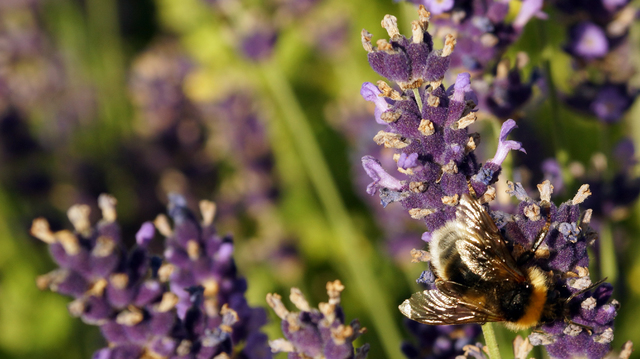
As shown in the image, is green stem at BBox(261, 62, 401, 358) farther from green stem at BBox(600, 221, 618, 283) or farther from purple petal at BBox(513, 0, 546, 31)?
purple petal at BBox(513, 0, 546, 31)

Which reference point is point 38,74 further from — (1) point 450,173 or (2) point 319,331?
(1) point 450,173

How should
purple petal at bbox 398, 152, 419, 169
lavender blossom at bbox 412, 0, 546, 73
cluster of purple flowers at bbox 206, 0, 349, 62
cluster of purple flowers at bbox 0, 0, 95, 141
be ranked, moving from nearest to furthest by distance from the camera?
1. purple petal at bbox 398, 152, 419, 169
2. lavender blossom at bbox 412, 0, 546, 73
3. cluster of purple flowers at bbox 206, 0, 349, 62
4. cluster of purple flowers at bbox 0, 0, 95, 141

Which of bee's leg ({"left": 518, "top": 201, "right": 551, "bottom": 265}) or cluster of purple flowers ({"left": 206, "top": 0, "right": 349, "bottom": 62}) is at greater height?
cluster of purple flowers ({"left": 206, "top": 0, "right": 349, "bottom": 62})

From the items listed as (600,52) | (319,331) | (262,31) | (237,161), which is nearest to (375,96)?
(319,331)

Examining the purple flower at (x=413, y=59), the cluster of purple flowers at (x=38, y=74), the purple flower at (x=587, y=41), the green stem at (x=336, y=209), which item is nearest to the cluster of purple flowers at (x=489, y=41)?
the purple flower at (x=587, y=41)

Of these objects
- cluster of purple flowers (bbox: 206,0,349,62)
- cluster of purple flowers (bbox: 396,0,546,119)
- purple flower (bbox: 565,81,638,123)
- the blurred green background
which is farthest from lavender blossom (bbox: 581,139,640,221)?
cluster of purple flowers (bbox: 206,0,349,62)

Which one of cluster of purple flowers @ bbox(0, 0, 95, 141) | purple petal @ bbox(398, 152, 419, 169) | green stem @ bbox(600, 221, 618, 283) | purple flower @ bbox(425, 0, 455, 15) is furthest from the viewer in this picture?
cluster of purple flowers @ bbox(0, 0, 95, 141)

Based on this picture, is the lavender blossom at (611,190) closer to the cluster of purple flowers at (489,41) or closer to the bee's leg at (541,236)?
the cluster of purple flowers at (489,41)

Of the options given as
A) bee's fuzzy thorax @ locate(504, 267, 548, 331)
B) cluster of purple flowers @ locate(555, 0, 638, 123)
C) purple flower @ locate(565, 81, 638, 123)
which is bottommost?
bee's fuzzy thorax @ locate(504, 267, 548, 331)
